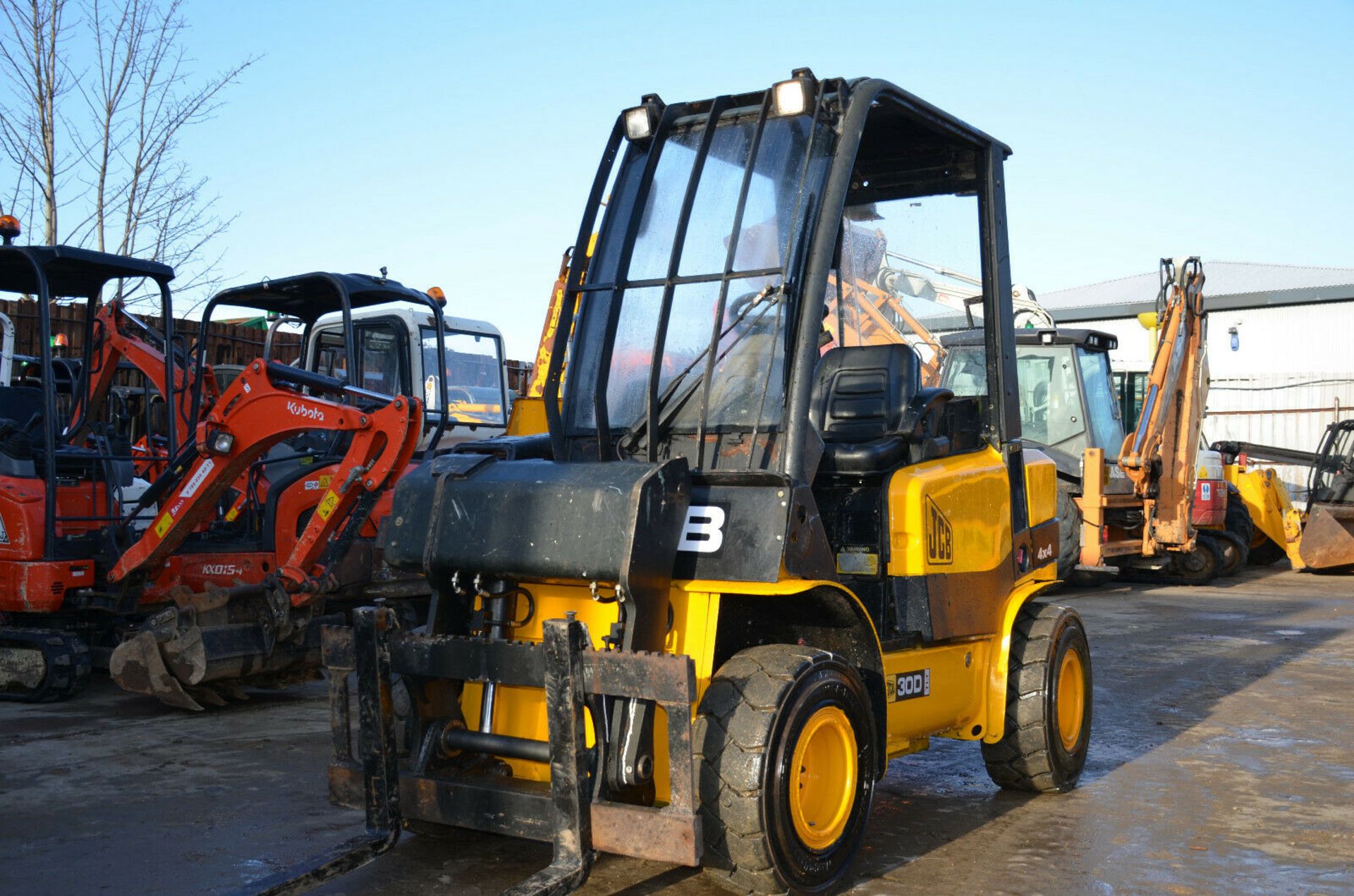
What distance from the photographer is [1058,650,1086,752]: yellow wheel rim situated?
563 cm

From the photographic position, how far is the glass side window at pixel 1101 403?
13773 mm

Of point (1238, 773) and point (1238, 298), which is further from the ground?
point (1238, 298)

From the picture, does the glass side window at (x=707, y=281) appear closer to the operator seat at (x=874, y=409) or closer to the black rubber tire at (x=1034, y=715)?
the operator seat at (x=874, y=409)

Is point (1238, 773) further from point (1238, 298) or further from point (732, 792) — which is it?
point (1238, 298)

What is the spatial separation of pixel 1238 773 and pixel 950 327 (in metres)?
2.40

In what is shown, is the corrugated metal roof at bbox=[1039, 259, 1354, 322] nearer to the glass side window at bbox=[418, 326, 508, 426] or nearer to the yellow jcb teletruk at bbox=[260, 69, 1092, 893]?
the glass side window at bbox=[418, 326, 508, 426]

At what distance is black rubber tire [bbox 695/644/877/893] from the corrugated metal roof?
2569 centimetres

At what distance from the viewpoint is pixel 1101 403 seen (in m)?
14.1

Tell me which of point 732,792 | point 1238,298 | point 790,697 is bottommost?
point 732,792

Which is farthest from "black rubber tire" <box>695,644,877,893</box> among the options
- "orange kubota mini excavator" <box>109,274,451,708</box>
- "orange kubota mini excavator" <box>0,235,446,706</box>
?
"orange kubota mini excavator" <box>0,235,446,706</box>

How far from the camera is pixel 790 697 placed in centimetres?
385

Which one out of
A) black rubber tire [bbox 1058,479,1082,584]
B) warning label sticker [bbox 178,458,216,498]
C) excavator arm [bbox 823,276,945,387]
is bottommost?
black rubber tire [bbox 1058,479,1082,584]

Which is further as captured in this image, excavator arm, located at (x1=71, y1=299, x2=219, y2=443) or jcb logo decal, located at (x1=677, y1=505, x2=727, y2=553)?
excavator arm, located at (x1=71, y1=299, x2=219, y2=443)

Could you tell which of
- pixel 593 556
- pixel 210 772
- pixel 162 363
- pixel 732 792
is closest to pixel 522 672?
pixel 593 556
